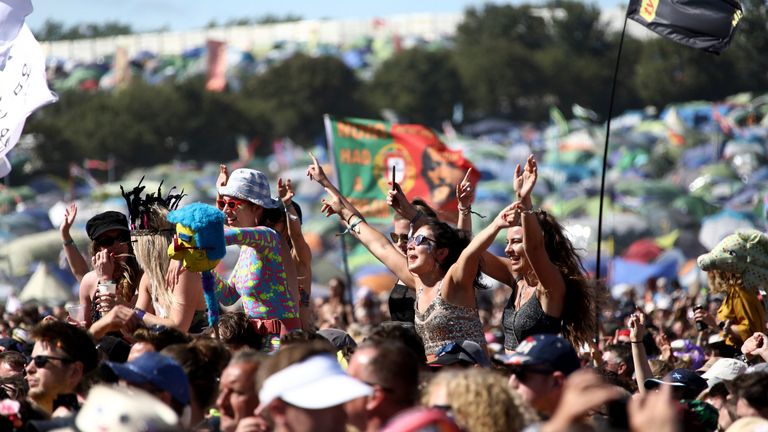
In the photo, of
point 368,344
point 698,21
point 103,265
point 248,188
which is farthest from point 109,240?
point 698,21

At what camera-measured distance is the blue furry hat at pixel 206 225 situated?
494 cm

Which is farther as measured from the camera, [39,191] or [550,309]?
[39,191]

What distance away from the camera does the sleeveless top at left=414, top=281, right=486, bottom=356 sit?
18.5ft

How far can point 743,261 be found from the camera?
6.88 metres

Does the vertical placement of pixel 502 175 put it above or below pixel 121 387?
below

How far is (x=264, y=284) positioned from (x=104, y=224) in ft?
2.55

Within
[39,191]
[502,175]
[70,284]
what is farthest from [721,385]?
[39,191]

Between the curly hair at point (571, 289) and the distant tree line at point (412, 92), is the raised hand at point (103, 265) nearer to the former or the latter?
the curly hair at point (571, 289)

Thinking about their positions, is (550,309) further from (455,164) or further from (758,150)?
(758,150)

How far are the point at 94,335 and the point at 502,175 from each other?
51560 mm

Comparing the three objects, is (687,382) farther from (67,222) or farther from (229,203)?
(67,222)

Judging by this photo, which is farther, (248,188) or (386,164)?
(386,164)

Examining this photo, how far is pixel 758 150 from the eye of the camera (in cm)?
5694

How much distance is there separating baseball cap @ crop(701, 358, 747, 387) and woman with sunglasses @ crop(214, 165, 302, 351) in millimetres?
1686
